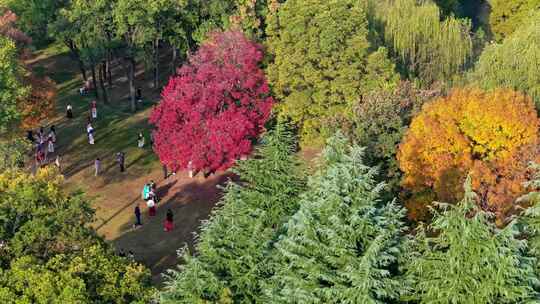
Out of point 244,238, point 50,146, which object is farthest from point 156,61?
point 244,238

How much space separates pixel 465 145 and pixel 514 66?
7534 millimetres

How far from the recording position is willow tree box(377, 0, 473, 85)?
38906 millimetres

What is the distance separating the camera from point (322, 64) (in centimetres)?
3550

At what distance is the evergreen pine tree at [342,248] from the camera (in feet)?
54.5

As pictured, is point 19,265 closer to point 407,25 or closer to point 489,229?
point 489,229

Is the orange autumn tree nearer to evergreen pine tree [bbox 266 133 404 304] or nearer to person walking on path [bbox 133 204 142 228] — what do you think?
evergreen pine tree [bbox 266 133 404 304]

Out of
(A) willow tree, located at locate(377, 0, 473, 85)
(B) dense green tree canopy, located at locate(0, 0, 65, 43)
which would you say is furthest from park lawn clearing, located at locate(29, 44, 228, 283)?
(A) willow tree, located at locate(377, 0, 473, 85)

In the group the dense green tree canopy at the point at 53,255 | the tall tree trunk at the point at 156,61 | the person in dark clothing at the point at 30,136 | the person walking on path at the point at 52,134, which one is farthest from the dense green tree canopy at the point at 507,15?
the dense green tree canopy at the point at 53,255

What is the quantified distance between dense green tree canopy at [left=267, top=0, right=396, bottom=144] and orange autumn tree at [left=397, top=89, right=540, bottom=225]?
8.04 m

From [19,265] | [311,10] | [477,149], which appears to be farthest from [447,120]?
[19,265]

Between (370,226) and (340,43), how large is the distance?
1973 centimetres

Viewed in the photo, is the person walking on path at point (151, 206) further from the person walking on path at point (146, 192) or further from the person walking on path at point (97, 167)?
the person walking on path at point (97, 167)

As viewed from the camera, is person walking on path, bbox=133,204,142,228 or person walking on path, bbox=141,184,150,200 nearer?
person walking on path, bbox=133,204,142,228

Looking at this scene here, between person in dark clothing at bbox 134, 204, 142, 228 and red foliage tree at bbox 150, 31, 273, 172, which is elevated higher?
red foliage tree at bbox 150, 31, 273, 172
